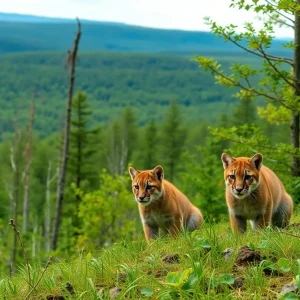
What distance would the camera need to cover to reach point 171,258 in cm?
718

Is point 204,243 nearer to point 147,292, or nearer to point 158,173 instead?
point 147,292

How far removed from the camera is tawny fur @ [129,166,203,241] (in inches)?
426

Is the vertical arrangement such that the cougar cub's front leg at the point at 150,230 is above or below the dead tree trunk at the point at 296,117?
below

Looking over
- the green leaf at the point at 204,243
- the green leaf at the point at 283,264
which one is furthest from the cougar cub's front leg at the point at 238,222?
the green leaf at the point at 283,264

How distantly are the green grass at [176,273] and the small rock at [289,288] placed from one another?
Answer: 9cm

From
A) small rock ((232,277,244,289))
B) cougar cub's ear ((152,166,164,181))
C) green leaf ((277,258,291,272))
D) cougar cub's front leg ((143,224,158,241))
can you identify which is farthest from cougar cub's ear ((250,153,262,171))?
small rock ((232,277,244,289))

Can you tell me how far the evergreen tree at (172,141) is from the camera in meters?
99.2

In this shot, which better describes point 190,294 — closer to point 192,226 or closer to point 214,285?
point 214,285

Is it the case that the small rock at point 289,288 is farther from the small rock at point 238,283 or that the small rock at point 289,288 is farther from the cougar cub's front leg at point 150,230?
the cougar cub's front leg at point 150,230

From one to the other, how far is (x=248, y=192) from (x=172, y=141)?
9203 centimetres

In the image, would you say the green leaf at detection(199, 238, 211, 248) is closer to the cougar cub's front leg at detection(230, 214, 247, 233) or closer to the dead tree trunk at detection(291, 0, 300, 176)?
the cougar cub's front leg at detection(230, 214, 247, 233)

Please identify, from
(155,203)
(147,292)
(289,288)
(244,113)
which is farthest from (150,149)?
(289,288)

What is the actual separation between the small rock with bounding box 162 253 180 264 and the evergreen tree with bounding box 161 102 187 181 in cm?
8927

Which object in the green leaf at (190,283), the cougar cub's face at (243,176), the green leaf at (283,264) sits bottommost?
the green leaf at (190,283)
